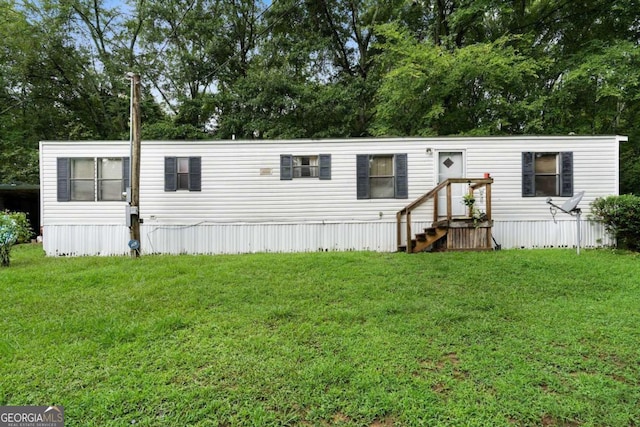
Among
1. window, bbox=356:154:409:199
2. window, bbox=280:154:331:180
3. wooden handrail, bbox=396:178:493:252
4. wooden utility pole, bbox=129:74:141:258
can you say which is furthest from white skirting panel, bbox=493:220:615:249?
wooden utility pole, bbox=129:74:141:258

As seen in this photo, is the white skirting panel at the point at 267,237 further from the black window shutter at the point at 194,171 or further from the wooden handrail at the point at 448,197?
the black window shutter at the point at 194,171

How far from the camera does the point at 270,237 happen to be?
8023 mm

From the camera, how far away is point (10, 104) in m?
13.9

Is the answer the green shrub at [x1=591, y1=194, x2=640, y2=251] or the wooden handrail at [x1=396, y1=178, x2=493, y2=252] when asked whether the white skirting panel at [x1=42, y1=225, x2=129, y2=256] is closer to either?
the wooden handrail at [x1=396, y1=178, x2=493, y2=252]

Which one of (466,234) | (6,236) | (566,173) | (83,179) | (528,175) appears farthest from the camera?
(83,179)

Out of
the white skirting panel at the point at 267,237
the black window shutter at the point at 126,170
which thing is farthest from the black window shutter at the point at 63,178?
the white skirting panel at the point at 267,237

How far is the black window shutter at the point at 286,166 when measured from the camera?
7938 millimetres

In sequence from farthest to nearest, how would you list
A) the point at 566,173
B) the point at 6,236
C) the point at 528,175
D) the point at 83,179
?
the point at 83,179
the point at 528,175
the point at 566,173
the point at 6,236

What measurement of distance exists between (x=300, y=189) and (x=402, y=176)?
2.64 meters

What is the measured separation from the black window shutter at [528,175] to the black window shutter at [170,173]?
886cm

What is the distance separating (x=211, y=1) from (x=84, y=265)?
14.8 m

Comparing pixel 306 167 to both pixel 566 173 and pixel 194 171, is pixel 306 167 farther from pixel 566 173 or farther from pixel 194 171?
pixel 566 173

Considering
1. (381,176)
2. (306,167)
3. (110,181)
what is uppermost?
(306,167)

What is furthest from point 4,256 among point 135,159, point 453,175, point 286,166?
point 453,175
